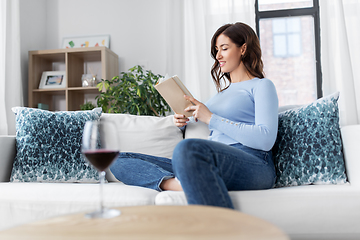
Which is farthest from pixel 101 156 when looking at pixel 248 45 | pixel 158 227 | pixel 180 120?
pixel 248 45

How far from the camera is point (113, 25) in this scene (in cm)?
349

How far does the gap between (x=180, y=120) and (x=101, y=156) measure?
1.03 metres

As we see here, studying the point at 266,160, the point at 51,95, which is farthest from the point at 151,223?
the point at 51,95

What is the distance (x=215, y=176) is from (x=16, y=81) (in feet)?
8.47

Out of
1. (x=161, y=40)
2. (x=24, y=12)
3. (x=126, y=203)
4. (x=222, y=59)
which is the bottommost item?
(x=126, y=203)

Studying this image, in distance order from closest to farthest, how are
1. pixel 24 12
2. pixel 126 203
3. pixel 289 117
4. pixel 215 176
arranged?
pixel 215 176 → pixel 126 203 → pixel 289 117 → pixel 24 12

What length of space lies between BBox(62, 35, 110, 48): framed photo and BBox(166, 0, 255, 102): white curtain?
2.25 feet

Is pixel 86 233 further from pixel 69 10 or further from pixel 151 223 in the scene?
pixel 69 10

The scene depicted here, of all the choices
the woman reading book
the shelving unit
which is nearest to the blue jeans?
the woman reading book

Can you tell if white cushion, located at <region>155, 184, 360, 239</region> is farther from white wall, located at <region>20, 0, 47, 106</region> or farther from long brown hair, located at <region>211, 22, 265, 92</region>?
white wall, located at <region>20, 0, 47, 106</region>

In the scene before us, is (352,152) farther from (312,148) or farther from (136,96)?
(136,96)

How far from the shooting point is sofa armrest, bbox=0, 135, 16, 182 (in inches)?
67.8

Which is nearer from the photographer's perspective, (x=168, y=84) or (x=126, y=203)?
(x=126, y=203)

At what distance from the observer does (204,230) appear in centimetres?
53
